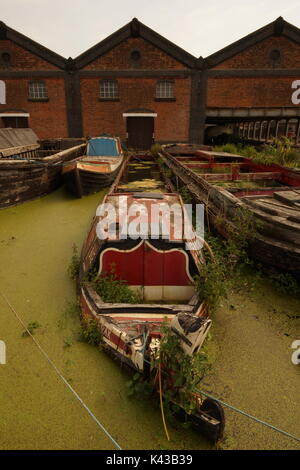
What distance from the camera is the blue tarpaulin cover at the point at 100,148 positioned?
1337cm

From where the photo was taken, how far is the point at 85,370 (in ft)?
10.6

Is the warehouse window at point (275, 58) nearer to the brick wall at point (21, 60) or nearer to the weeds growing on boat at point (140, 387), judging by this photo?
the brick wall at point (21, 60)

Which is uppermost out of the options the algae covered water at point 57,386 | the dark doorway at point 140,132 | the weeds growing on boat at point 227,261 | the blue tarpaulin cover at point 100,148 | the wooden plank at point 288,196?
the dark doorway at point 140,132

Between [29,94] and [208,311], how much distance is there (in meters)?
21.6

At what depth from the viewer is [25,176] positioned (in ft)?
29.7

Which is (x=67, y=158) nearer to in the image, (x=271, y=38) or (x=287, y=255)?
(x=287, y=255)

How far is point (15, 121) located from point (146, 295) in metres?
21.1

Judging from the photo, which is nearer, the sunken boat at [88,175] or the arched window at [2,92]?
the sunken boat at [88,175]

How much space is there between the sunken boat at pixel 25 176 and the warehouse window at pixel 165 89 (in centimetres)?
1135

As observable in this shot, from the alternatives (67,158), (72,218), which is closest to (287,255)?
(72,218)

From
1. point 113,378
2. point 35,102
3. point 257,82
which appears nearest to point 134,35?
point 35,102

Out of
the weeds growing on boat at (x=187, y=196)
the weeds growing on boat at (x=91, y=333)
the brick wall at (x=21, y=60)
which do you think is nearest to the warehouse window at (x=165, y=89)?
the brick wall at (x=21, y=60)

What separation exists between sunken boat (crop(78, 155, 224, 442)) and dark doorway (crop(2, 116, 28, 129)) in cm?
1903

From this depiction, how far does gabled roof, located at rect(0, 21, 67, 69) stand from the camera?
1880cm
